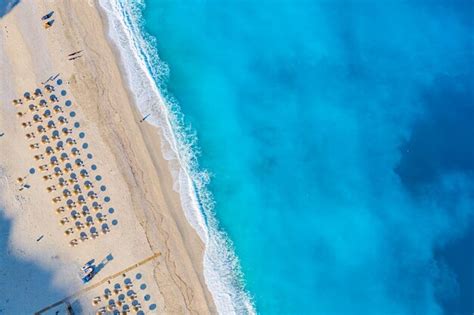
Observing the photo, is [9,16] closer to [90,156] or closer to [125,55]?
[125,55]

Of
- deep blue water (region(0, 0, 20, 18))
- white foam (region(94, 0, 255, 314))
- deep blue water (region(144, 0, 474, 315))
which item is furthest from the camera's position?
deep blue water (region(144, 0, 474, 315))

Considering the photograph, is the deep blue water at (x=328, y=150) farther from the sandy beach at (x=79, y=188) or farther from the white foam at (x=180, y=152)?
the sandy beach at (x=79, y=188)

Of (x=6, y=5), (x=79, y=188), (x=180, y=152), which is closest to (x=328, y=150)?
(x=180, y=152)

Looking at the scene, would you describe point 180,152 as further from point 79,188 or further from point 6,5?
point 6,5

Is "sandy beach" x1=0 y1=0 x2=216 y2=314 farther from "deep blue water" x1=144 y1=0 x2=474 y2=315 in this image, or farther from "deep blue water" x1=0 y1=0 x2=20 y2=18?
"deep blue water" x1=144 y1=0 x2=474 y2=315

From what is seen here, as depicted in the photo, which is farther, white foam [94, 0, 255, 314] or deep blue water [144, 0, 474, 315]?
deep blue water [144, 0, 474, 315]

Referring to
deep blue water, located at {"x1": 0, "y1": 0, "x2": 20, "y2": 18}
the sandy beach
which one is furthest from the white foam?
deep blue water, located at {"x1": 0, "y1": 0, "x2": 20, "y2": 18}

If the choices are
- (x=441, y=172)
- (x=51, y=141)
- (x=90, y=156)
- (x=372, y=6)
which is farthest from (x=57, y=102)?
(x=441, y=172)
